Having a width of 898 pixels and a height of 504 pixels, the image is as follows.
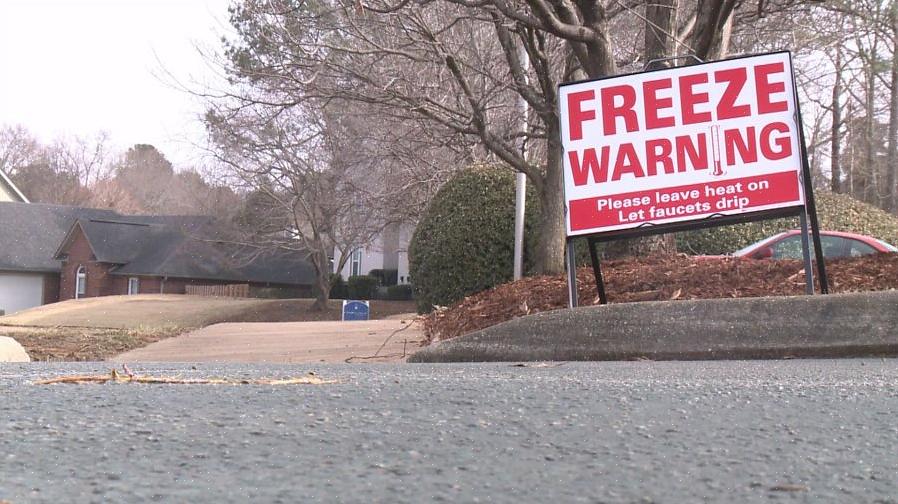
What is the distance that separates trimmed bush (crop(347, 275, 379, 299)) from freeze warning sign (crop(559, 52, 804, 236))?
106 feet

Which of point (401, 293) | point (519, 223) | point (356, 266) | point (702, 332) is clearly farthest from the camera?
point (356, 266)

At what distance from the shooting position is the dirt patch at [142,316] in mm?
12339

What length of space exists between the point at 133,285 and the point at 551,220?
35.7 m

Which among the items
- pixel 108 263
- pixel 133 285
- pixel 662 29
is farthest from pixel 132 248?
pixel 662 29

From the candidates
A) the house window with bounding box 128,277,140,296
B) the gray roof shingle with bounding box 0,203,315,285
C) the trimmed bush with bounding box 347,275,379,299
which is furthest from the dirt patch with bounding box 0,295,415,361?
the house window with bounding box 128,277,140,296

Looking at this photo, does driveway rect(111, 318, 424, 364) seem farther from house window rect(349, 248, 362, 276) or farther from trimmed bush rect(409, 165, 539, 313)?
house window rect(349, 248, 362, 276)

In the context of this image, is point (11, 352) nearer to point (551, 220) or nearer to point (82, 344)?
point (82, 344)

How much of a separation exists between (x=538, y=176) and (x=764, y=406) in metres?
8.08

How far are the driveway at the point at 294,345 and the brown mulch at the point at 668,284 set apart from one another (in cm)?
74

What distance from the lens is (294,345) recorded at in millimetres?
10844

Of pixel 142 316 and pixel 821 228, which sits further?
pixel 142 316

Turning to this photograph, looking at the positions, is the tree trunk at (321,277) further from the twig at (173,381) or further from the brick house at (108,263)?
the twig at (173,381)

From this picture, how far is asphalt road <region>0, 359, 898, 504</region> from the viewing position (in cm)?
206

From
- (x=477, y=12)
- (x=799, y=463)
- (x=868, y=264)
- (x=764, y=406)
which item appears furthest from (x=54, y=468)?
(x=477, y=12)
